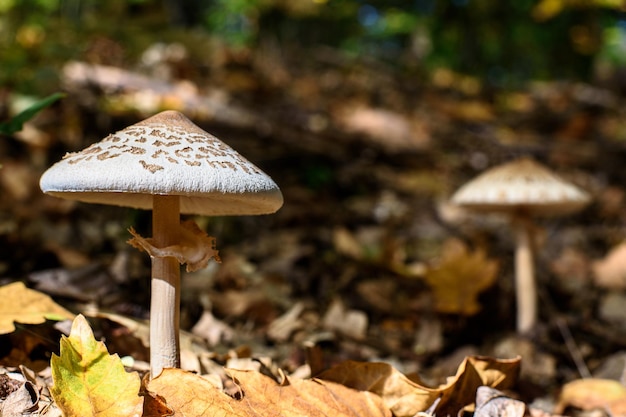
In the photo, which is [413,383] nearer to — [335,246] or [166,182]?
[166,182]

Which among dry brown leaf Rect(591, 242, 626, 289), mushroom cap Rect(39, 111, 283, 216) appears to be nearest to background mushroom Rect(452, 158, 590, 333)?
dry brown leaf Rect(591, 242, 626, 289)

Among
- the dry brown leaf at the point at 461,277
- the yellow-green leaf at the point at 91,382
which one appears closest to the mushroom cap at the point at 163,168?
the yellow-green leaf at the point at 91,382

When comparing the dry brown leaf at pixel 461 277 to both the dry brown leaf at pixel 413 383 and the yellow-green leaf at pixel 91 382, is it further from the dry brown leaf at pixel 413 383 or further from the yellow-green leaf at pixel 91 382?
the yellow-green leaf at pixel 91 382

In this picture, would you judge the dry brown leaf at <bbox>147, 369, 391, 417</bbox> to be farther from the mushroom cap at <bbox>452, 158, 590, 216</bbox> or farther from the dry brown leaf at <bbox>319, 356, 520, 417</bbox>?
the mushroom cap at <bbox>452, 158, 590, 216</bbox>

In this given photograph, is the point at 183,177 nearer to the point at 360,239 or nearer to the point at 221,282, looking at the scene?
the point at 221,282

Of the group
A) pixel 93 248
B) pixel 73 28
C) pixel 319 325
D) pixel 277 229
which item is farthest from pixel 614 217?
pixel 73 28
